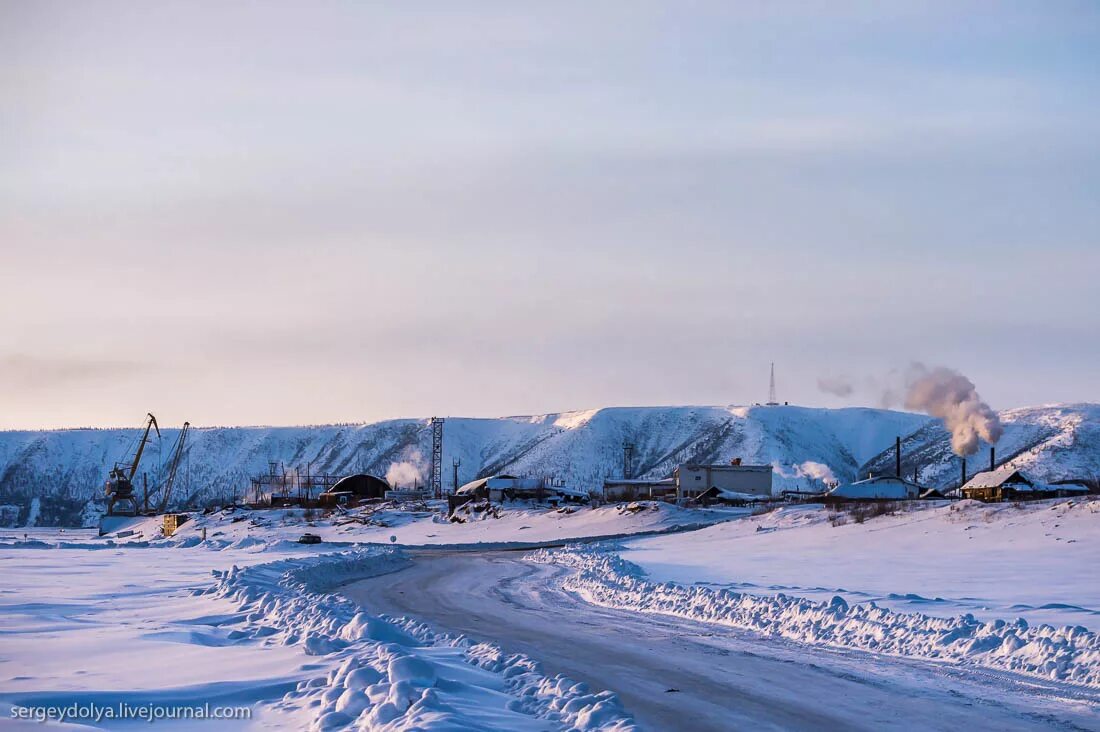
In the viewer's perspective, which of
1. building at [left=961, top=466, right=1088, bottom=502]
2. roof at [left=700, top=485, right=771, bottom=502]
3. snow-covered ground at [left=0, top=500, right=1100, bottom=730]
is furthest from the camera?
roof at [left=700, top=485, right=771, bottom=502]

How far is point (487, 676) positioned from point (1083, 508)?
39910 millimetres

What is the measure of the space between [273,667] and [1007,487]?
84.4 meters

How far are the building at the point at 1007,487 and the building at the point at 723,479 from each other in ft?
109

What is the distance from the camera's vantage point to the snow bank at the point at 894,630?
16.0 meters

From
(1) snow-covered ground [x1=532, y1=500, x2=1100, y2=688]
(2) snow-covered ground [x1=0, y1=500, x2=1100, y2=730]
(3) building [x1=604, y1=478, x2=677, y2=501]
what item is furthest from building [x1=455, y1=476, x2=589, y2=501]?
(2) snow-covered ground [x1=0, y1=500, x2=1100, y2=730]

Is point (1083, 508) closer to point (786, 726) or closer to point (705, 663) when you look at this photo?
point (705, 663)

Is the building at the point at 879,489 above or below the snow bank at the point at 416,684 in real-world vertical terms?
above

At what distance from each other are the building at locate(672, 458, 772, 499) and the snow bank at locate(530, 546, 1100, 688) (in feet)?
327

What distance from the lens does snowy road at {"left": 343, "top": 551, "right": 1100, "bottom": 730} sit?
12641 mm

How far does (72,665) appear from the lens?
14.8 meters

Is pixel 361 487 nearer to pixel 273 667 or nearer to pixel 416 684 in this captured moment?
pixel 273 667

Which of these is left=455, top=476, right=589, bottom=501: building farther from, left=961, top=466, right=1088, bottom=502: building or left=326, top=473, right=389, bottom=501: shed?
left=961, top=466, right=1088, bottom=502: building

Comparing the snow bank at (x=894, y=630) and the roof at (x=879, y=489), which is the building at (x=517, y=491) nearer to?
the roof at (x=879, y=489)

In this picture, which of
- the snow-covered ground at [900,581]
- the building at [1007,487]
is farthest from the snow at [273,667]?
the building at [1007,487]
